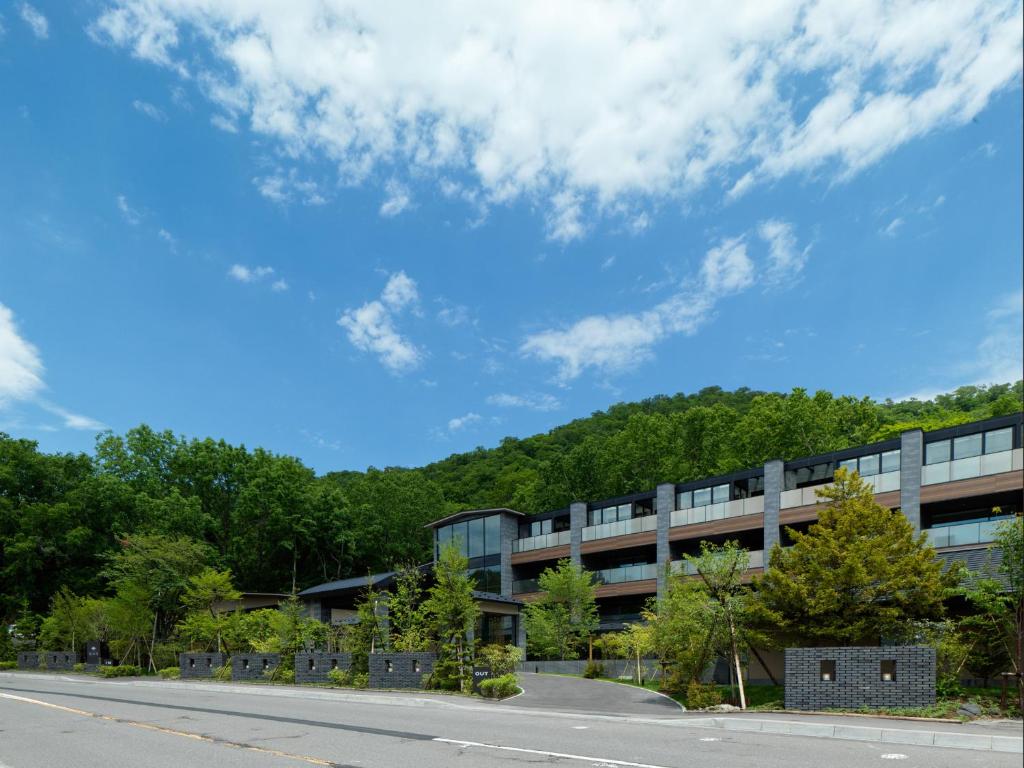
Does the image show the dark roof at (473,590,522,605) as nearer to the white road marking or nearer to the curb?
the curb

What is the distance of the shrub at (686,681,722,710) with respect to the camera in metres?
22.3

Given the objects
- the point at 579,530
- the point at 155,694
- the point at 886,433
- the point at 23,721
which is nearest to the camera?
the point at 23,721

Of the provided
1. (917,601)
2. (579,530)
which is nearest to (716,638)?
(917,601)

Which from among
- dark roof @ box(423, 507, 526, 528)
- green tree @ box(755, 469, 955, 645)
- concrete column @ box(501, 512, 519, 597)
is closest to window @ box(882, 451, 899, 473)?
green tree @ box(755, 469, 955, 645)

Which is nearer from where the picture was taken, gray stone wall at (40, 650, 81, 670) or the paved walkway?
the paved walkway

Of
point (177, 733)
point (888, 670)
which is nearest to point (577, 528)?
point (888, 670)

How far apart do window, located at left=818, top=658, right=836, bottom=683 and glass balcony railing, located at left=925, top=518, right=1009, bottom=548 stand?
1174 centimetres

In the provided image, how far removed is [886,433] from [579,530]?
2382 centimetres

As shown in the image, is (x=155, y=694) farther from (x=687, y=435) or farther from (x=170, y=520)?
(x=687, y=435)

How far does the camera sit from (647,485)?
65.7 m

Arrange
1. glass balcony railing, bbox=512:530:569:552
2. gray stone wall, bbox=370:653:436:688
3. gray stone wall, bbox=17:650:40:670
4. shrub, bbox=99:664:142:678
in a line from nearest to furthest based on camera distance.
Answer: gray stone wall, bbox=370:653:436:688 < shrub, bbox=99:664:142:678 < glass balcony railing, bbox=512:530:569:552 < gray stone wall, bbox=17:650:40:670

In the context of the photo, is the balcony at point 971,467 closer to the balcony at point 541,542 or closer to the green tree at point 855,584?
the green tree at point 855,584

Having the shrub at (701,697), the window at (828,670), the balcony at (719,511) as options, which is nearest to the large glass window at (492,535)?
the balcony at (719,511)

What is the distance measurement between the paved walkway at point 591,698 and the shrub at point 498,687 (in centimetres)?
38
